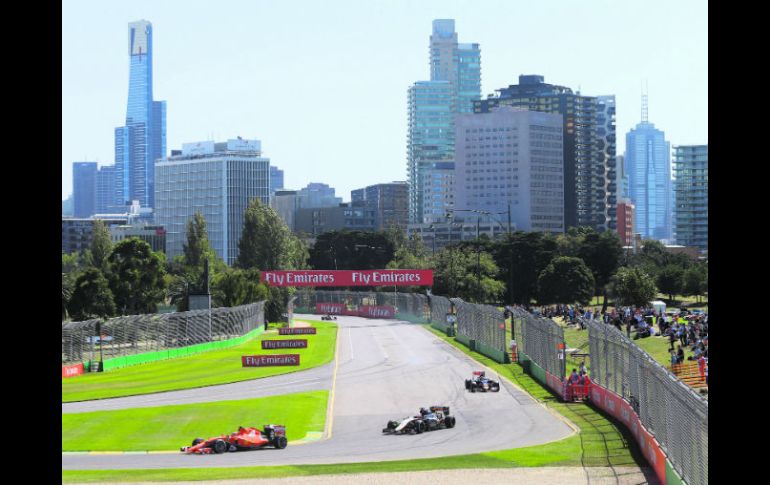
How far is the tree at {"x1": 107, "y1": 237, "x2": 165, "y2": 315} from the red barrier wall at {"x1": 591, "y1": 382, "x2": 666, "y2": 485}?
64.9 meters

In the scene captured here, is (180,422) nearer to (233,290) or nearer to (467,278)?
(233,290)

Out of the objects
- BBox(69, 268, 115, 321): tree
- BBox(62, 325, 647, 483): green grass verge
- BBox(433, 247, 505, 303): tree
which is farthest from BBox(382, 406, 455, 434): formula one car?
BBox(433, 247, 505, 303): tree

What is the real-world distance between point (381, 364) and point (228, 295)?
48.0 metres

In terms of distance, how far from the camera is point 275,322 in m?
133

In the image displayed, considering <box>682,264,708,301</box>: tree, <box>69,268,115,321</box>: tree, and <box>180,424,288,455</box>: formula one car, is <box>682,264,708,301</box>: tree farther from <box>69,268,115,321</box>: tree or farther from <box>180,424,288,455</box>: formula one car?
<box>180,424,288,455</box>: formula one car

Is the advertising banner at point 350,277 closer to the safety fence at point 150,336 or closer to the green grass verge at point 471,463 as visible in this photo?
the safety fence at point 150,336

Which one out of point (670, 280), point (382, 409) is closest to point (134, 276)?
point (382, 409)

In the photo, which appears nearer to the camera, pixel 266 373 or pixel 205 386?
pixel 205 386

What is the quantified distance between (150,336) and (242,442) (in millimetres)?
45459

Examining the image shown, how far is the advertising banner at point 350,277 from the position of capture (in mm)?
129000

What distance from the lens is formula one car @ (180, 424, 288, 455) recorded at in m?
37.2
